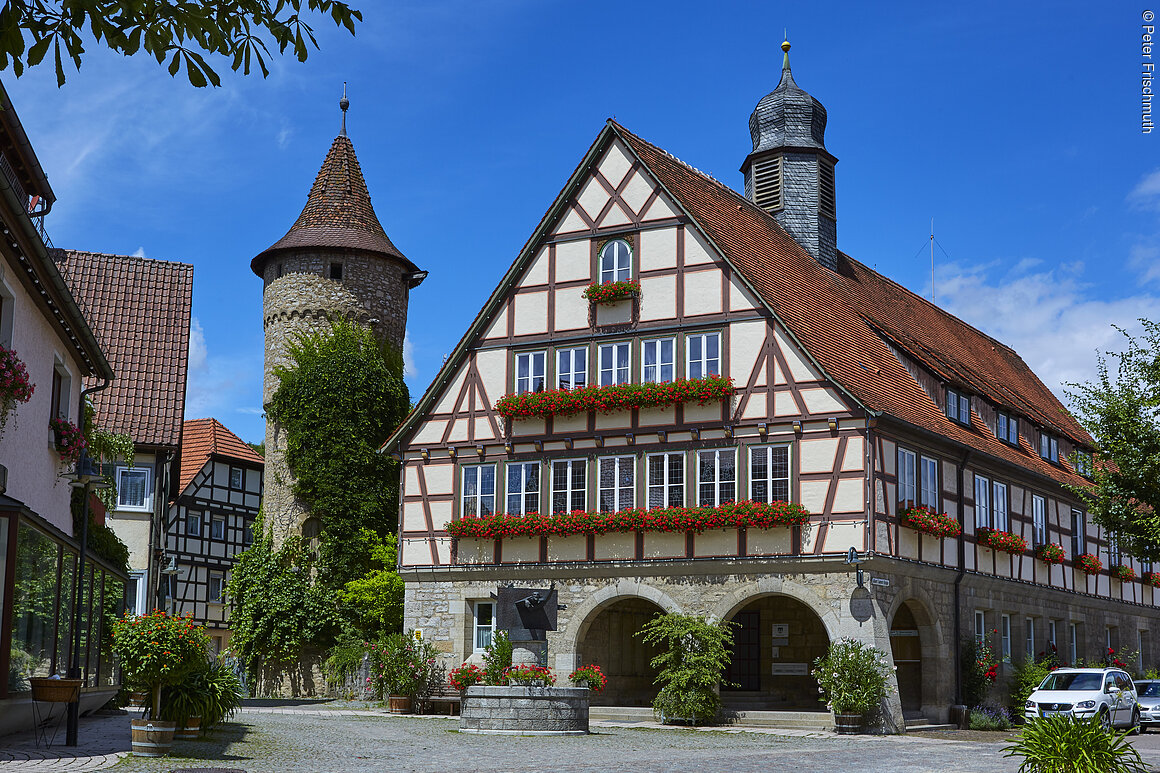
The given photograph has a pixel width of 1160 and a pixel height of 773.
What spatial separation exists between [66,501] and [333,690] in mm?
14122

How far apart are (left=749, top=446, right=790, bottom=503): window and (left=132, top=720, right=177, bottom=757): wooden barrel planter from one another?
13.3 metres

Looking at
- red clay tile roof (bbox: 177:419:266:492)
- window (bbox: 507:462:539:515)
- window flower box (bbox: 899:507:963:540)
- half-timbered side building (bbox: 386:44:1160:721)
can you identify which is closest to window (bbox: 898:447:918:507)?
half-timbered side building (bbox: 386:44:1160:721)

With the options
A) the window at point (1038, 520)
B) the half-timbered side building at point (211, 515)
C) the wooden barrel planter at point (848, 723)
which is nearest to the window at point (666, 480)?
the wooden barrel planter at point (848, 723)

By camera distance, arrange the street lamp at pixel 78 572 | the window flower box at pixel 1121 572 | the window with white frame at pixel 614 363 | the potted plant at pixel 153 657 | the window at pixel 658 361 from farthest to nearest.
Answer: the window flower box at pixel 1121 572
the window with white frame at pixel 614 363
the window at pixel 658 361
the street lamp at pixel 78 572
the potted plant at pixel 153 657

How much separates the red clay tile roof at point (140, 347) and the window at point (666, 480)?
387 inches

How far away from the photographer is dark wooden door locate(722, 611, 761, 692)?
91.8 feet

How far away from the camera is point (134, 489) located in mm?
28125

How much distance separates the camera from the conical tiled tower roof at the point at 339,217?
3509cm

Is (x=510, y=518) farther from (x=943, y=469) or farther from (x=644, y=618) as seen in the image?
(x=943, y=469)

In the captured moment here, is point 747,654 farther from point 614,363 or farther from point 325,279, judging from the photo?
point 325,279

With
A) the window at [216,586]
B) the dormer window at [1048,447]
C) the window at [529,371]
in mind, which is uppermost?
the window at [529,371]

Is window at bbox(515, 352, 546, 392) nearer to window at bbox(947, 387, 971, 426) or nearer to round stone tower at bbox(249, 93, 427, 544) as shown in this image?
round stone tower at bbox(249, 93, 427, 544)

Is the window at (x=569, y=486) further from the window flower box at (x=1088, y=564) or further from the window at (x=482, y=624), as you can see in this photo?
the window flower box at (x=1088, y=564)

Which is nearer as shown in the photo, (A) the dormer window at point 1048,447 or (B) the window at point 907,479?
(B) the window at point 907,479
